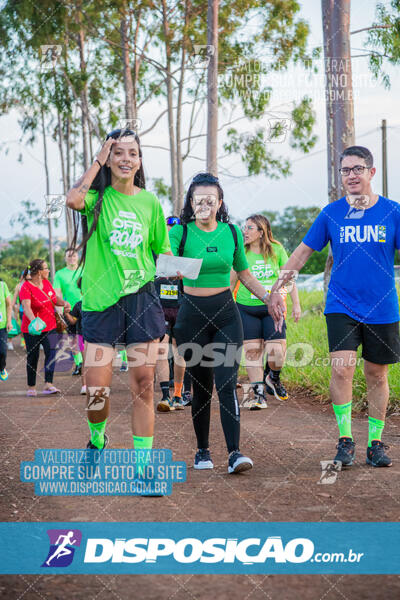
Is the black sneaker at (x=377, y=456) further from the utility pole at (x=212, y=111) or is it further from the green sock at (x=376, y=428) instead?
the utility pole at (x=212, y=111)

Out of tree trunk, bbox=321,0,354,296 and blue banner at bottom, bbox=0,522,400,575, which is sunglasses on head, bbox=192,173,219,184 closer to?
blue banner at bottom, bbox=0,522,400,575

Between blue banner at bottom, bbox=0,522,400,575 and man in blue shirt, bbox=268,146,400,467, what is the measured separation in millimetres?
1416

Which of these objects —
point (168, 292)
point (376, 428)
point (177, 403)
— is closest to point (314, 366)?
point (177, 403)

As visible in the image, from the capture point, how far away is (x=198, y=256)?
16.0ft

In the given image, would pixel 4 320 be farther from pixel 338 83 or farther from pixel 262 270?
pixel 338 83

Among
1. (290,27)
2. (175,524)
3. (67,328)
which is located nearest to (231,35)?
(290,27)

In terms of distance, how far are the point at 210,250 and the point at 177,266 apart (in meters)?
0.38

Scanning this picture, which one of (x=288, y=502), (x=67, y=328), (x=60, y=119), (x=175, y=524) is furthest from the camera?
(x=60, y=119)

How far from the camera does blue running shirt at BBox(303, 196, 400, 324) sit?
4.88 meters

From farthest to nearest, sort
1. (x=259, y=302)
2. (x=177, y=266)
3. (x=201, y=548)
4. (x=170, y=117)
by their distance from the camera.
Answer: (x=170, y=117) < (x=259, y=302) < (x=177, y=266) < (x=201, y=548)

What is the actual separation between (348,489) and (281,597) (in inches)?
61.5

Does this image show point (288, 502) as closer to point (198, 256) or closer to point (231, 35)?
point (198, 256)

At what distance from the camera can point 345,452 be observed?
4867 mm

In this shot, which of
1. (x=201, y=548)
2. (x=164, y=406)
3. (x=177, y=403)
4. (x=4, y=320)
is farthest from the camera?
(x=4, y=320)
